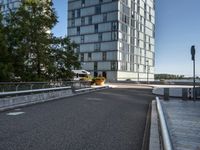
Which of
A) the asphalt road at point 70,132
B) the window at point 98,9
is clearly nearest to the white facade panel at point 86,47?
the window at point 98,9

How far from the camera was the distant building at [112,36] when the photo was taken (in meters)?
78.3

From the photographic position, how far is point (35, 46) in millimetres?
23156

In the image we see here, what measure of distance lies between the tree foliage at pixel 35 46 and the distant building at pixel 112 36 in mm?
51852

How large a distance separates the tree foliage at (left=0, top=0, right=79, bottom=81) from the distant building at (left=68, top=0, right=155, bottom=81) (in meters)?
51.9

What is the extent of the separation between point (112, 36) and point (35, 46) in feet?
188

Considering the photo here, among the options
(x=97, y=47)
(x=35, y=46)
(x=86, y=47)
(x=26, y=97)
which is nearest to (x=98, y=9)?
(x=97, y=47)

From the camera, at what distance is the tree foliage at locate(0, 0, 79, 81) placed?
71.4 ft

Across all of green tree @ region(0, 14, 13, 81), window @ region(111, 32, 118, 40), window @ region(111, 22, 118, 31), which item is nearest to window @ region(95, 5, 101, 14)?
window @ region(111, 22, 118, 31)

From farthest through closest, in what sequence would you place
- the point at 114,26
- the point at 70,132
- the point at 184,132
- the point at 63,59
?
the point at 114,26
the point at 63,59
the point at 184,132
the point at 70,132

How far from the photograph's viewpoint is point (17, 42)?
72.3ft

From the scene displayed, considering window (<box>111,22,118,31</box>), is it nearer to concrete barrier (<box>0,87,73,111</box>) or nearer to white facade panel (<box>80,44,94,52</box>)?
white facade panel (<box>80,44,94,52</box>)

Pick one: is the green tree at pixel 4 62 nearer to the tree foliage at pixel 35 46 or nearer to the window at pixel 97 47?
the tree foliage at pixel 35 46

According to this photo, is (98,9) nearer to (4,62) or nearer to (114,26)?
(114,26)

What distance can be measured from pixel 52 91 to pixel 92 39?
67911mm
